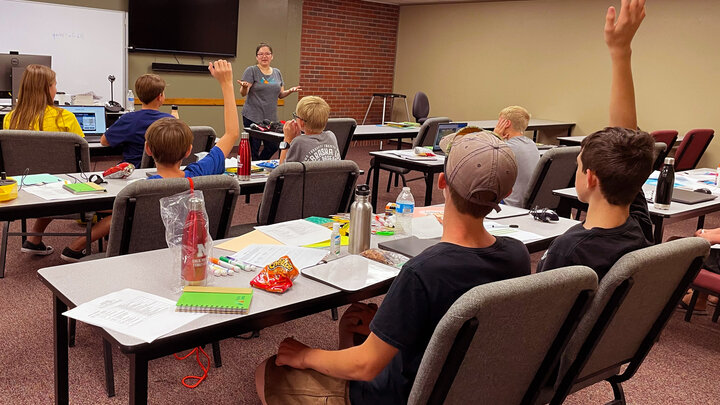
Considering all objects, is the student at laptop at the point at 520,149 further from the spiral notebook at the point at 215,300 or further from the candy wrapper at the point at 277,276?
the spiral notebook at the point at 215,300

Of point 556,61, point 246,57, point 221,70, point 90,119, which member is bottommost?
point 90,119

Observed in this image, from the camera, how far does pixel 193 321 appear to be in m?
1.58

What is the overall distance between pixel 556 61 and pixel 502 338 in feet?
28.2

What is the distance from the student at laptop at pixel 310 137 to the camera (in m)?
3.74

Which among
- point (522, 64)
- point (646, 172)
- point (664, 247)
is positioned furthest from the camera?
point (522, 64)

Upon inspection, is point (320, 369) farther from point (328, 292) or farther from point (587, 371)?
point (587, 371)

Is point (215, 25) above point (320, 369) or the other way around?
above

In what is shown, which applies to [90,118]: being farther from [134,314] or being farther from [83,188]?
[134,314]

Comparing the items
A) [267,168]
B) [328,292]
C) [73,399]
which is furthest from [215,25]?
[328,292]

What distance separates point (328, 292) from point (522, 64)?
28.2 feet

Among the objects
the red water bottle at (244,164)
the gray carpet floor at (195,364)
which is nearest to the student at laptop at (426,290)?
the gray carpet floor at (195,364)

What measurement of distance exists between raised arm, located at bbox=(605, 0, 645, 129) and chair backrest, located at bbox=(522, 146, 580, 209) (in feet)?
5.82

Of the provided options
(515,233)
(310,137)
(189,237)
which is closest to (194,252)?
(189,237)

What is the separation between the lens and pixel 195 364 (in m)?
2.84
